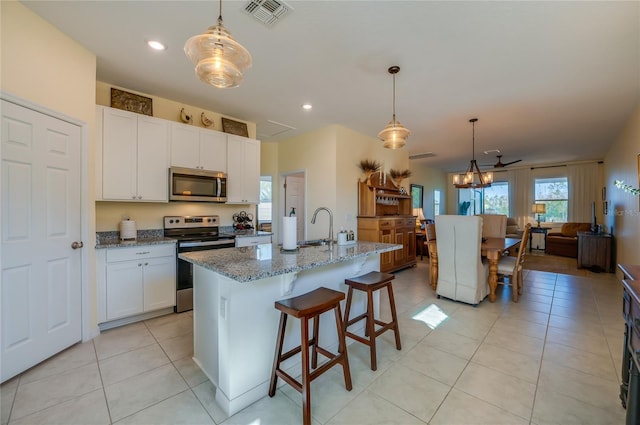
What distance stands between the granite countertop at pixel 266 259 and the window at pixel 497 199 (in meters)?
8.42

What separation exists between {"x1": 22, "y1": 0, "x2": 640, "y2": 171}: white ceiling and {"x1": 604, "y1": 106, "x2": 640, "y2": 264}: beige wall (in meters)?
0.40

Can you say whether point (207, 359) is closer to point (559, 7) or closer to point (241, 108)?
point (241, 108)

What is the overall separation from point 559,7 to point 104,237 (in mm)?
4769

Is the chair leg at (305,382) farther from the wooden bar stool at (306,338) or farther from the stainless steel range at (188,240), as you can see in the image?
the stainless steel range at (188,240)

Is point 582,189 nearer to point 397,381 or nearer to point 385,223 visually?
point 385,223

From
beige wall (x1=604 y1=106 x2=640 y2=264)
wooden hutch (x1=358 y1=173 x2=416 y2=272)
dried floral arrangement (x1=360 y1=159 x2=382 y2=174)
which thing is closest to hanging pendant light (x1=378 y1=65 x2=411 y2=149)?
wooden hutch (x1=358 y1=173 x2=416 y2=272)

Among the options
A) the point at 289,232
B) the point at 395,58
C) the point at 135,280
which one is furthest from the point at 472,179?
the point at 135,280

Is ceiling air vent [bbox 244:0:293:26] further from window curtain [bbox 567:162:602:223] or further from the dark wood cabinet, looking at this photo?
window curtain [bbox 567:162:602:223]

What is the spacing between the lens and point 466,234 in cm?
340

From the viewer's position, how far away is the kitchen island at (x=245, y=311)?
5.32 ft

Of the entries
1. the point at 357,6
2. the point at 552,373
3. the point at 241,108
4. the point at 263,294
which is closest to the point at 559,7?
the point at 357,6

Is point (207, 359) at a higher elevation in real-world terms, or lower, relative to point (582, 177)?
lower

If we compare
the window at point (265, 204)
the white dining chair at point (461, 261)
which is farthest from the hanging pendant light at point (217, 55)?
the window at point (265, 204)

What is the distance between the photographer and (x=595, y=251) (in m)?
5.32
